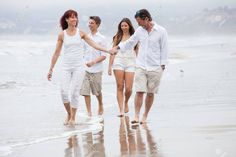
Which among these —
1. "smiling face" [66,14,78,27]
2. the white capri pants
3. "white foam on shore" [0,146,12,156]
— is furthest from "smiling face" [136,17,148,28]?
"white foam on shore" [0,146,12,156]

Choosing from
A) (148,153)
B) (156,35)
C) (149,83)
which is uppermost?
(156,35)

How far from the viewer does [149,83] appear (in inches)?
431

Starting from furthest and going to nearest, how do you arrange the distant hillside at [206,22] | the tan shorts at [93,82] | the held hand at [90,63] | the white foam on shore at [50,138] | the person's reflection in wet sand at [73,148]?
the distant hillside at [206,22]
the tan shorts at [93,82]
the held hand at [90,63]
the white foam on shore at [50,138]
the person's reflection in wet sand at [73,148]

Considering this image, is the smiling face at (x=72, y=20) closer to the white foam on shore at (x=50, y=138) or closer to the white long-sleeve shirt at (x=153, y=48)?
the white long-sleeve shirt at (x=153, y=48)

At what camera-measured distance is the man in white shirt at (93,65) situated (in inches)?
Answer: 487

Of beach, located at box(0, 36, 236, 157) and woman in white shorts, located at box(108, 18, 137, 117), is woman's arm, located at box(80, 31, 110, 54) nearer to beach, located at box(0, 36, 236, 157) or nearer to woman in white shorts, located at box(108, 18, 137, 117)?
woman in white shorts, located at box(108, 18, 137, 117)

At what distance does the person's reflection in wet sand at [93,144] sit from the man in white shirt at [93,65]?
229cm

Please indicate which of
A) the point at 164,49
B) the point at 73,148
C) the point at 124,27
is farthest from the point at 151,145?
the point at 124,27

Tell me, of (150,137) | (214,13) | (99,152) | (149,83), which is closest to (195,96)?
(149,83)

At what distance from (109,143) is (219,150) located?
5.12 ft

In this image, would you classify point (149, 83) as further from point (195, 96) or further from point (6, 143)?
point (195, 96)

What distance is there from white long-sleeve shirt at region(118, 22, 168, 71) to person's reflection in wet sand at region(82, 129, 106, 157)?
Answer: 1315 millimetres

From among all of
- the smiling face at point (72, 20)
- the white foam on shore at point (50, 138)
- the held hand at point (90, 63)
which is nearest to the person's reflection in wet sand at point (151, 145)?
the white foam on shore at point (50, 138)

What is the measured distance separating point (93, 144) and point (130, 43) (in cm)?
251
